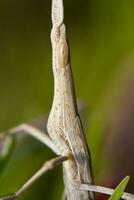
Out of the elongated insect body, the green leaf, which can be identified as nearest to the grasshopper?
the elongated insect body

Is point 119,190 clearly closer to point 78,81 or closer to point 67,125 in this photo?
point 67,125

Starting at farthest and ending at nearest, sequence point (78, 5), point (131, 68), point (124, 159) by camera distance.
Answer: point (78, 5)
point (131, 68)
point (124, 159)

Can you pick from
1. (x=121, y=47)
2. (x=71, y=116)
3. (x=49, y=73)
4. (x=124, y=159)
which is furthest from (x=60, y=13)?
(x=49, y=73)

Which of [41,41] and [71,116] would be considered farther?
[41,41]

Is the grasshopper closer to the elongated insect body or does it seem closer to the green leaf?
the elongated insect body

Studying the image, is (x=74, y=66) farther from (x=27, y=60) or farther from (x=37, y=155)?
(x=37, y=155)

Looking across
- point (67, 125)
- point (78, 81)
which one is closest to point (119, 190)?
point (67, 125)

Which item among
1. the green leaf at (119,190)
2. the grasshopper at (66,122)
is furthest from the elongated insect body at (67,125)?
the green leaf at (119,190)
